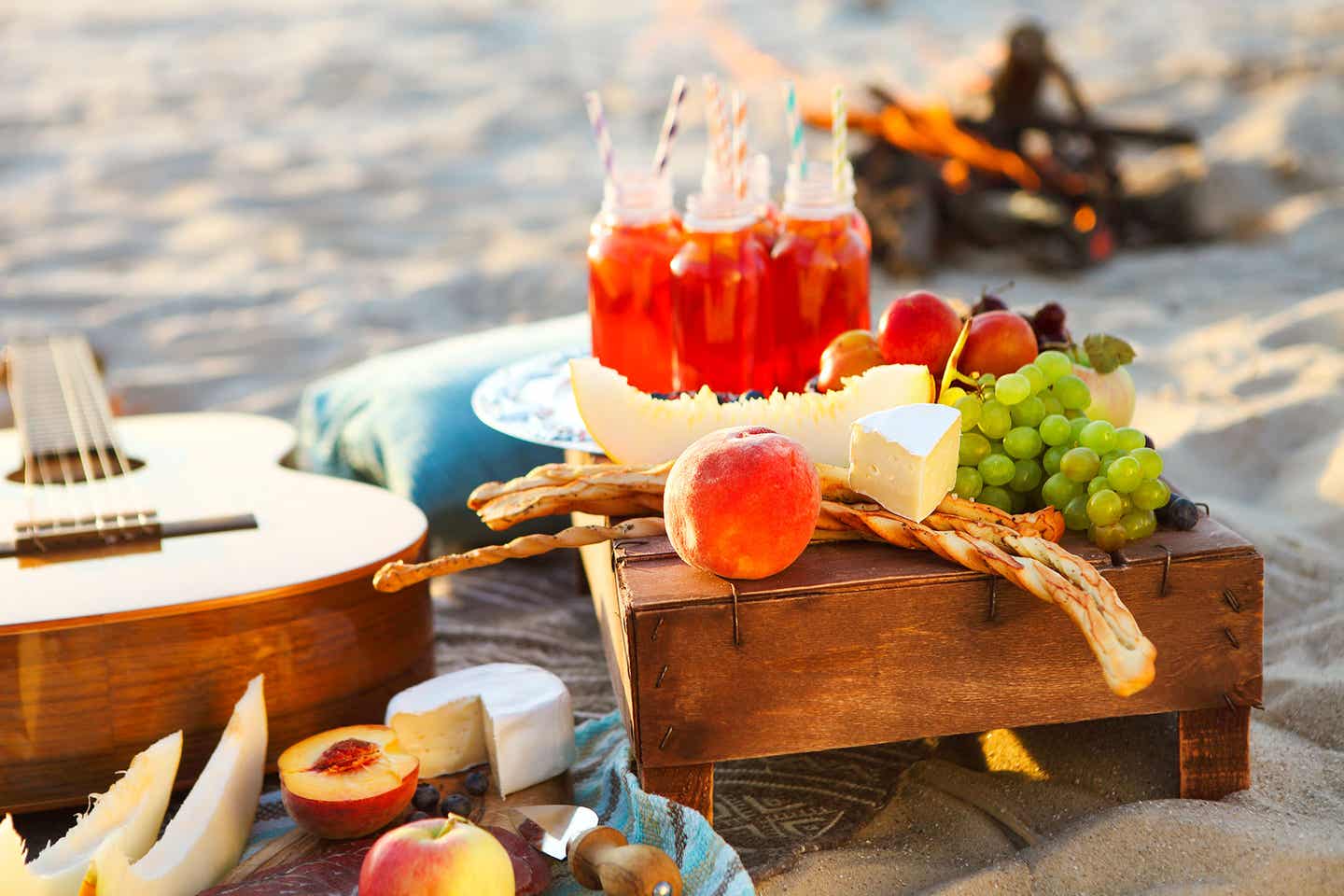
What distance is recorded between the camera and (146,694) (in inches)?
79.4

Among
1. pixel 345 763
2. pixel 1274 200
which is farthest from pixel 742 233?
pixel 1274 200

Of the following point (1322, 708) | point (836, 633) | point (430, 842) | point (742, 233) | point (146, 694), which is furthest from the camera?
point (742, 233)

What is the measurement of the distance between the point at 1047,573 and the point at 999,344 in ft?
1.57

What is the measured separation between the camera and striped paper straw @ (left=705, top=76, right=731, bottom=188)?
225cm

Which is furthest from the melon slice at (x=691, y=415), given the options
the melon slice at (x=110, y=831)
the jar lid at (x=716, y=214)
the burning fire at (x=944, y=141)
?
the burning fire at (x=944, y=141)

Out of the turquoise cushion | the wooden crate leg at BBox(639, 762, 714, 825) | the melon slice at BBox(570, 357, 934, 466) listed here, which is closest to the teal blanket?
the wooden crate leg at BBox(639, 762, 714, 825)

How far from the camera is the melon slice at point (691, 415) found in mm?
1989

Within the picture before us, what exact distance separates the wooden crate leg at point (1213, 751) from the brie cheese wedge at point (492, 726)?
2.96 feet

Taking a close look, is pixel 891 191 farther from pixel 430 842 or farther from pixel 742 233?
pixel 430 842

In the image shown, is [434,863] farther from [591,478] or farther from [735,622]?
[591,478]

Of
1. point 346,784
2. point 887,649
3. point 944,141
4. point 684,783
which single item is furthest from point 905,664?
point 944,141

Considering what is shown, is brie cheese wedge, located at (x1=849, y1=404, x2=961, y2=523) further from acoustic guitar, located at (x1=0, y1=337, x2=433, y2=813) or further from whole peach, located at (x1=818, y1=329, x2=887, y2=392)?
acoustic guitar, located at (x1=0, y1=337, x2=433, y2=813)

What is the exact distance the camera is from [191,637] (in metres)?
2.01

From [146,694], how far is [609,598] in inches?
28.1
